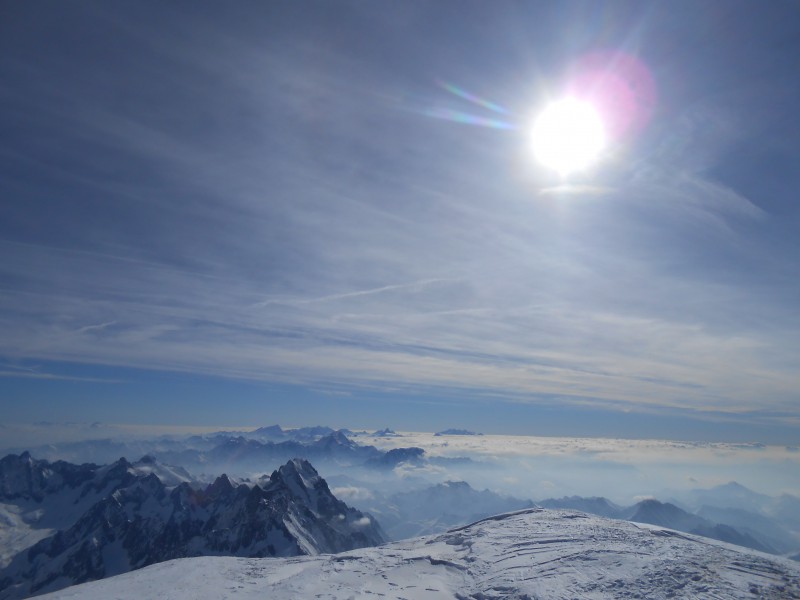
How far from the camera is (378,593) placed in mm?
50500

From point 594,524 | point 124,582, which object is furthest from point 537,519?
point 124,582

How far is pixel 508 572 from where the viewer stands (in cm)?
5459

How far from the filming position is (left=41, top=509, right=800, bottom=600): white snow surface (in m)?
46.1

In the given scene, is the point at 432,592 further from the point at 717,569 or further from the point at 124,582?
the point at 124,582

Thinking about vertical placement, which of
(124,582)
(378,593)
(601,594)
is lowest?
(124,582)

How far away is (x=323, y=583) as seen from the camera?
55.7 m

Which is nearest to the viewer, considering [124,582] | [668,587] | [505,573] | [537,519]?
[668,587]

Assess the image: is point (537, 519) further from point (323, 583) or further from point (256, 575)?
point (256, 575)

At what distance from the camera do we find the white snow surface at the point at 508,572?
46125 mm

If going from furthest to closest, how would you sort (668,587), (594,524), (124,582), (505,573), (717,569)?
(594,524), (124,582), (505,573), (717,569), (668,587)

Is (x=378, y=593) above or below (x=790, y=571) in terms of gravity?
below

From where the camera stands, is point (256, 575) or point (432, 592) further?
point (256, 575)

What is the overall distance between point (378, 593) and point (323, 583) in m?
9.26

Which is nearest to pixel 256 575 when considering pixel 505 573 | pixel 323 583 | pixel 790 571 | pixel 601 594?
pixel 323 583
